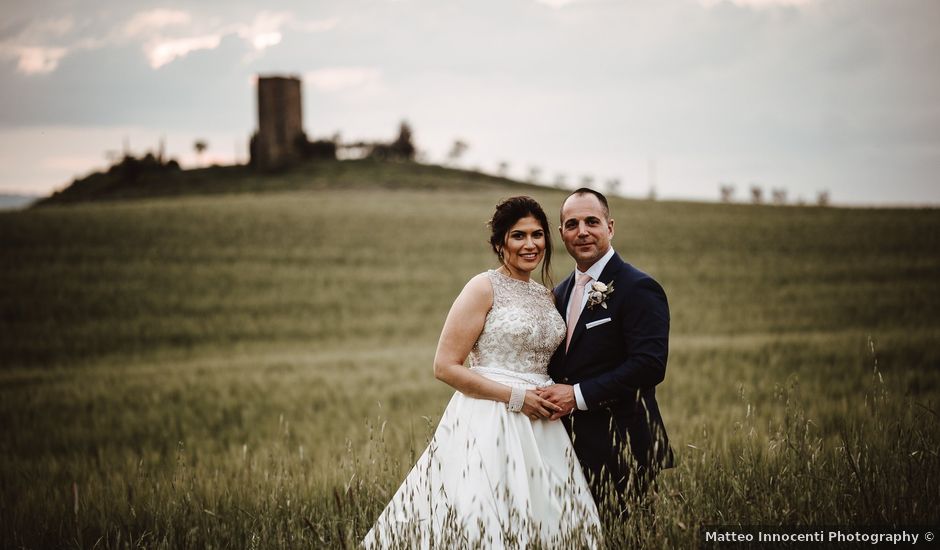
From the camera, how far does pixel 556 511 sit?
3.45 metres

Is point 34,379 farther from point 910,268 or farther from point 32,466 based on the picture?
point 910,268

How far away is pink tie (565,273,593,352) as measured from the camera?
3.94 meters

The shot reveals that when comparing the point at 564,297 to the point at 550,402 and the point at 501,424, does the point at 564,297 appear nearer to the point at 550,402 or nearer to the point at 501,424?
the point at 550,402

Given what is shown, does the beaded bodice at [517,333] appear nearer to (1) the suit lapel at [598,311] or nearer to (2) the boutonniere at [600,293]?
(1) the suit lapel at [598,311]

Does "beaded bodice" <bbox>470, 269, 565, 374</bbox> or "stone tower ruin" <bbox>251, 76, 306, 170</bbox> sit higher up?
"stone tower ruin" <bbox>251, 76, 306, 170</bbox>

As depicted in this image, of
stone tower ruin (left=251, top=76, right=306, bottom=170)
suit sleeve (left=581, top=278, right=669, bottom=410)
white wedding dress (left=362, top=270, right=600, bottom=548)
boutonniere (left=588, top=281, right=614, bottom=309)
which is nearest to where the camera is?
white wedding dress (left=362, top=270, right=600, bottom=548)

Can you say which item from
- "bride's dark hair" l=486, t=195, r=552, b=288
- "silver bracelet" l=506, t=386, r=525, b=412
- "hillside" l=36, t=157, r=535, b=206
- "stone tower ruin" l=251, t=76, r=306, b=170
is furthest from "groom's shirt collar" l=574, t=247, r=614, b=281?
"stone tower ruin" l=251, t=76, r=306, b=170

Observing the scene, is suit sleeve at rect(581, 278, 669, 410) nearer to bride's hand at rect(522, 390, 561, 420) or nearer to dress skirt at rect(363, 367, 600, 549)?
bride's hand at rect(522, 390, 561, 420)

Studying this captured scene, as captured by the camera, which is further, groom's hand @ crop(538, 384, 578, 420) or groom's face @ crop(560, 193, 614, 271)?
groom's face @ crop(560, 193, 614, 271)

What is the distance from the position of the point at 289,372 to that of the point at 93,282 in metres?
12.5

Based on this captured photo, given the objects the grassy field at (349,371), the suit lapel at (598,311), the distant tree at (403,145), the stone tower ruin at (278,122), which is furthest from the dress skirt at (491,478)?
the distant tree at (403,145)

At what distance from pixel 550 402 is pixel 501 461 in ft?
1.48

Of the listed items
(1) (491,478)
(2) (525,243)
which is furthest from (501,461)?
(2) (525,243)

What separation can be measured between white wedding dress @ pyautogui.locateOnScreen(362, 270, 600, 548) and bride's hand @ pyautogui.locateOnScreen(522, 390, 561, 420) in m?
0.06
